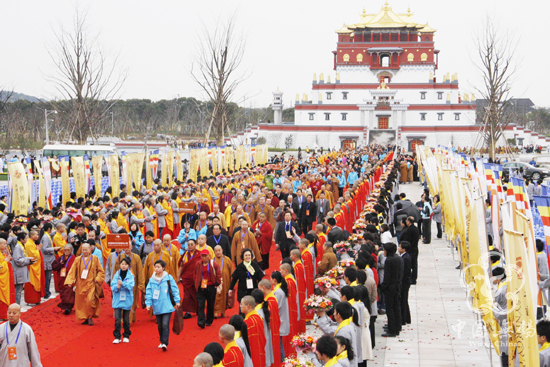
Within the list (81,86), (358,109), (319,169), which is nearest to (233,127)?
(358,109)

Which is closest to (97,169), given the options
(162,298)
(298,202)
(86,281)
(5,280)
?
(298,202)

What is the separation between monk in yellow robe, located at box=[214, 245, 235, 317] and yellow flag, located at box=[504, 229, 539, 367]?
215 inches

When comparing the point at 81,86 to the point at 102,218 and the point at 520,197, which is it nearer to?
the point at 102,218

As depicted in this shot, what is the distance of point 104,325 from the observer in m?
11.2

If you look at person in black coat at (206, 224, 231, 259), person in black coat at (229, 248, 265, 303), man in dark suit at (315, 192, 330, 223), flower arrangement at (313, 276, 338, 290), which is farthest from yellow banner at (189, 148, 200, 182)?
flower arrangement at (313, 276, 338, 290)

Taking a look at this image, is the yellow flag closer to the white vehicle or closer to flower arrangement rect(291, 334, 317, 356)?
flower arrangement rect(291, 334, 317, 356)

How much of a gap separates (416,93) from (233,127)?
42.1 m

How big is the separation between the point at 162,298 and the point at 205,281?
132cm

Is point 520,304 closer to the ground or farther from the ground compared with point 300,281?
farther from the ground

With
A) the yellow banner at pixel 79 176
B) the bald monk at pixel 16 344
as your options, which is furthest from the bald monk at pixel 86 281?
the yellow banner at pixel 79 176

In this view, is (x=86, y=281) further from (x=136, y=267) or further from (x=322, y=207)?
(x=322, y=207)

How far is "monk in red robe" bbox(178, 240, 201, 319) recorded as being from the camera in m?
11.4

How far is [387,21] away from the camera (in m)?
75.9

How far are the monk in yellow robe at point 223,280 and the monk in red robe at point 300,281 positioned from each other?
1483 mm
